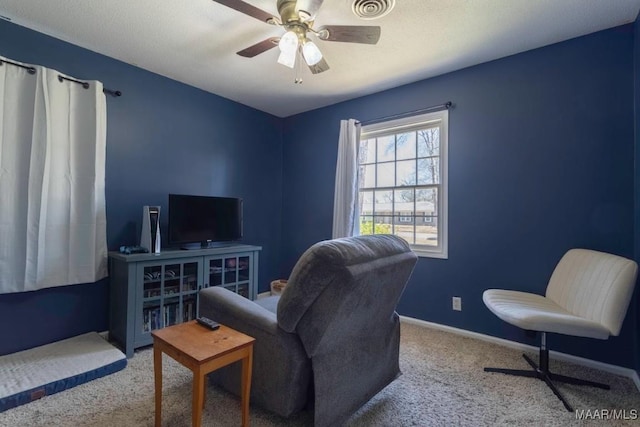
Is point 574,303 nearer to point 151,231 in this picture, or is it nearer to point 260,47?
point 260,47

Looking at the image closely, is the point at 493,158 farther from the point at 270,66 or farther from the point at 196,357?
the point at 196,357

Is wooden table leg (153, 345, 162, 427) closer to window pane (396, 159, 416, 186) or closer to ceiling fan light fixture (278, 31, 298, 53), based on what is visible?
ceiling fan light fixture (278, 31, 298, 53)

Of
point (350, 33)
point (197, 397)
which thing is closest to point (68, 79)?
point (350, 33)

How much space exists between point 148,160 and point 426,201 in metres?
2.80

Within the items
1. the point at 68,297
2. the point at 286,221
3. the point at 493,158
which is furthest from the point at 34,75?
the point at 493,158

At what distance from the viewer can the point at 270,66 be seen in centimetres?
282

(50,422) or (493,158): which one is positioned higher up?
(493,158)

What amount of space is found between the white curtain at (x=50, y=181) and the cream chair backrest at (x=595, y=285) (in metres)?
3.56

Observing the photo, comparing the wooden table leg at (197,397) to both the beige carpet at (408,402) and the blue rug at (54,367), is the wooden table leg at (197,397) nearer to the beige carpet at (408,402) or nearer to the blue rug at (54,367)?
the beige carpet at (408,402)

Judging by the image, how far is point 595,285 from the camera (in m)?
1.92

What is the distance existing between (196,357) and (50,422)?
1.07m

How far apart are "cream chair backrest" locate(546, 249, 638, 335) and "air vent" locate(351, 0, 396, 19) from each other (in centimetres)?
204

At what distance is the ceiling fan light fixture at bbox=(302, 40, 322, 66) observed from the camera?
1.88m

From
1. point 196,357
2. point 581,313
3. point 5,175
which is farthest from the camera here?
point 5,175
